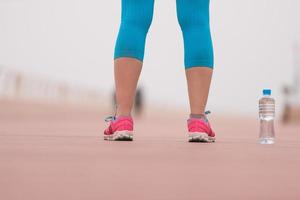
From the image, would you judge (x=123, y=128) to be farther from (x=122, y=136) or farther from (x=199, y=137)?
(x=199, y=137)

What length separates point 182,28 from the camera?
3457mm

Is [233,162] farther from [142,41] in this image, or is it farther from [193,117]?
[142,41]

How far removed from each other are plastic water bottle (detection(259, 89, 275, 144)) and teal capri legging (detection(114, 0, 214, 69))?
506 millimetres

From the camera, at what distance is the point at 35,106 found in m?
18.1

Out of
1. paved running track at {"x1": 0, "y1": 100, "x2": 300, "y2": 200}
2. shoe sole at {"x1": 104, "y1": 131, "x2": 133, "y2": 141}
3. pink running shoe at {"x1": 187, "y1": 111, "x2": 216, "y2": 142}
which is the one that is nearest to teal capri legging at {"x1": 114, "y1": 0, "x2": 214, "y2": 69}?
pink running shoe at {"x1": 187, "y1": 111, "x2": 216, "y2": 142}

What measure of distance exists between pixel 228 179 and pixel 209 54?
184 cm

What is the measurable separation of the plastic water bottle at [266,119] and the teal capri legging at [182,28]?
506 mm

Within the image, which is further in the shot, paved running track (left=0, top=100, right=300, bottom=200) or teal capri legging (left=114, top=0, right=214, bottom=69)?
teal capri legging (left=114, top=0, right=214, bottom=69)

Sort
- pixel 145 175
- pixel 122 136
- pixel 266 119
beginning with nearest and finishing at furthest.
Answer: pixel 145 175
pixel 122 136
pixel 266 119

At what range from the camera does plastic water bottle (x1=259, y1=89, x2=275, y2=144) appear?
12.0 ft

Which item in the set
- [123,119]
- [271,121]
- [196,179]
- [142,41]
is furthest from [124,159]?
[271,121]

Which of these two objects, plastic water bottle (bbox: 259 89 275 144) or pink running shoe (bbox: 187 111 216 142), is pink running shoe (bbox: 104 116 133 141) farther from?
plastic water bottle (bbox: 259 89 275 144)

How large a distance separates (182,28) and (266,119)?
858mm

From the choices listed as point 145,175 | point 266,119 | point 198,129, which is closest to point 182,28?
point 198,129
